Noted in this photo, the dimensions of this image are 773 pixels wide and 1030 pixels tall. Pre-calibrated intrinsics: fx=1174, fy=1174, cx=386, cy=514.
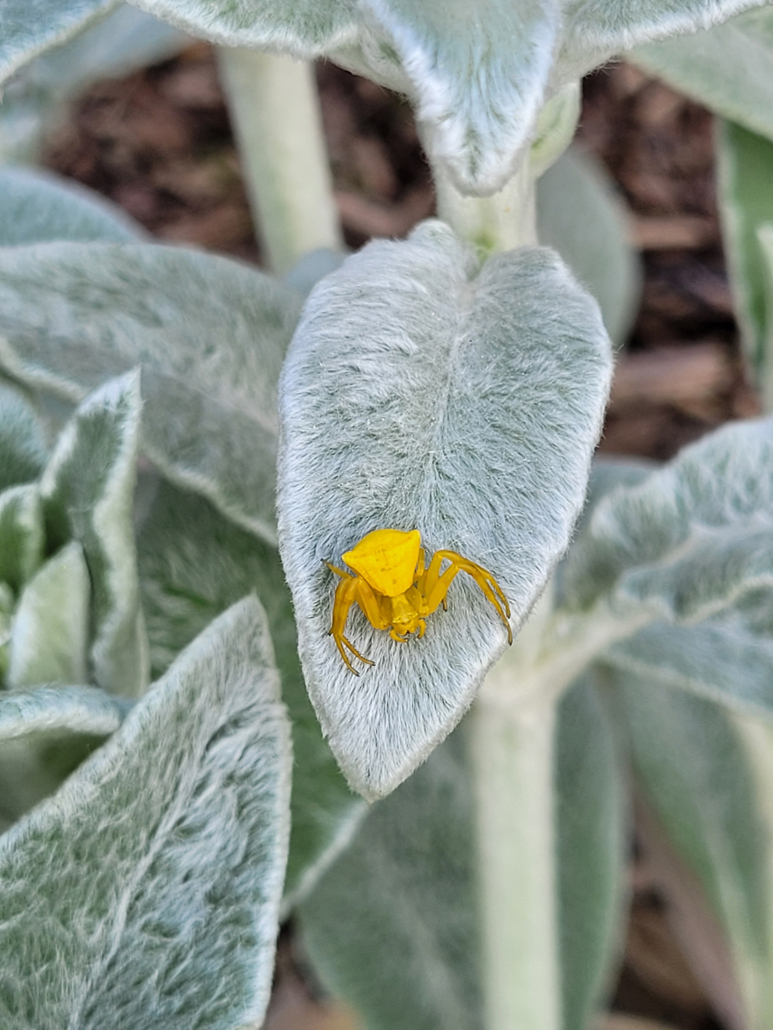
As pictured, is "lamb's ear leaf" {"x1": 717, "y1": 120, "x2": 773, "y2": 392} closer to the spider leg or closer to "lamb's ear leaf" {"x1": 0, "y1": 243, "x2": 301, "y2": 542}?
"lamb's ear leaf" {"x1": 0, "y1": 243, "x2": 301, "y2": 542}

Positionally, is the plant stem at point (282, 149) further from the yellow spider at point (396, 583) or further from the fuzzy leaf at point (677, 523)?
the yellow spider at point (396, 583)

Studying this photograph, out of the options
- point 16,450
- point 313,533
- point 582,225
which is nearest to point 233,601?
point 16,450

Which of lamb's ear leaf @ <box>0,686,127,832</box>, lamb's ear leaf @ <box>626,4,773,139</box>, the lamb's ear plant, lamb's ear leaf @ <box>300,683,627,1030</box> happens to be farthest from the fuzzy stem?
lamb's ear leaf @ <box>300,683,627,1030</box>

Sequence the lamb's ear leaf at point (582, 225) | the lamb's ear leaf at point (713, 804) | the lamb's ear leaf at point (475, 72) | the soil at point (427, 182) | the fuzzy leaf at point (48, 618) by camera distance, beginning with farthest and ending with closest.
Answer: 1. the soil at point (427, 182)
2. the lamb's ear leaf at point (582, 225)
3. the lamb's ear leaf at point (713, 804)
4. the fuzzy leaf at point (48, 618)
5. the lamb's ear leaf at point (475, 72)

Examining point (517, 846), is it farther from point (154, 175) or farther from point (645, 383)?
point (154, 175)

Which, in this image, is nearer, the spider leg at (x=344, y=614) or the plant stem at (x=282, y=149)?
the spider leg at (x=344, y=614)

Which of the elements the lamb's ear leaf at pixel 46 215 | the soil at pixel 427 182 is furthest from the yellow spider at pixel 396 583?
the soil at pixel 427 182

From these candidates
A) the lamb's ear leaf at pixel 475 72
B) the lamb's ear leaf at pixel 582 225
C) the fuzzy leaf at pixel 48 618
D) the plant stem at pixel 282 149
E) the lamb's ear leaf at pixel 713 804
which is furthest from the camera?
the lamb's ear leaf at pixel 582 225

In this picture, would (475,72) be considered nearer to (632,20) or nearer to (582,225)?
(632,20)
